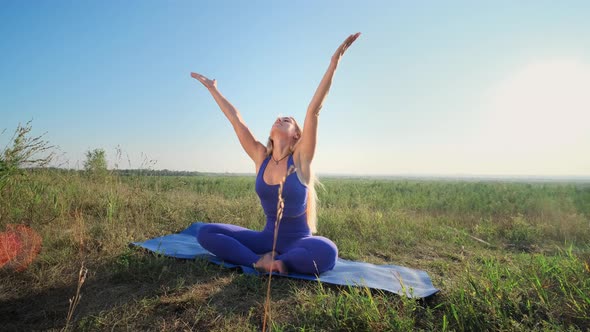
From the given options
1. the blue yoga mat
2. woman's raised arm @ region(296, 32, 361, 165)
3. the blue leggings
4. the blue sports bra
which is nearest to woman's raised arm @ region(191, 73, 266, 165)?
the blue sports bra

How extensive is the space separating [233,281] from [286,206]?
0.85m

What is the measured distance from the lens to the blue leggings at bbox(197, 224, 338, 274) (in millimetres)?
3227

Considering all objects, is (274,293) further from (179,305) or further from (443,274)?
(443,274)

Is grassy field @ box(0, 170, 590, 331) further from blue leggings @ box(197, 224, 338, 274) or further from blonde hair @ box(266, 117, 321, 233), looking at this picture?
blonde hair @ box(266, 117, 321, 233)

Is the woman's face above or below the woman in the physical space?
above

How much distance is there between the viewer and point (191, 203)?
673 cm

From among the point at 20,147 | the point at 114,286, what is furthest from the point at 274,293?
the point at 20,147

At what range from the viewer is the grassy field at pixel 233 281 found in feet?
7.45

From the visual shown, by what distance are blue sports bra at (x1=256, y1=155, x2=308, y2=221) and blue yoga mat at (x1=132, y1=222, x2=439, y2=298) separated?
61cm

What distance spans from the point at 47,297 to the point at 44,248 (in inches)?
45.3

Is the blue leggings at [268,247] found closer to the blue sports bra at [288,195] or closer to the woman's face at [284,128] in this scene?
the blue sports bra at [288,195]

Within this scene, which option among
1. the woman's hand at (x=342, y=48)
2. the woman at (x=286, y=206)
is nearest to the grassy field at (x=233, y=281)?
the woman at (x=286, y=206)

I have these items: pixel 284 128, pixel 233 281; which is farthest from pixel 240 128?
pixel 233 281

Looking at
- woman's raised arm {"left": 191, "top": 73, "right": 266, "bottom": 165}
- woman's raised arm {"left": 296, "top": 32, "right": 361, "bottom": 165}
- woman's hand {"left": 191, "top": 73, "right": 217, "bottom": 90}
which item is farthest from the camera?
woman's hand {"left": 191, "top": 73, "right": 217, "bottom": 90}
